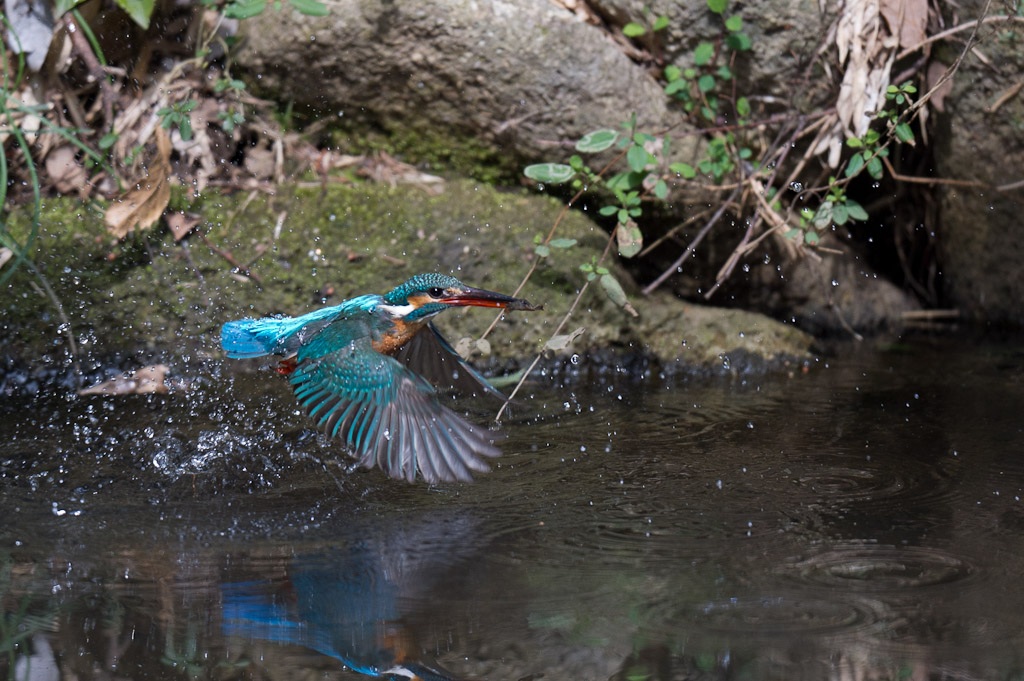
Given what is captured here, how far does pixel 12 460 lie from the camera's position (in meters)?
3.47

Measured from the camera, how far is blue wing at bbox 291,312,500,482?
2938mm

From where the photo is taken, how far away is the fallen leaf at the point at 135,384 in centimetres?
421

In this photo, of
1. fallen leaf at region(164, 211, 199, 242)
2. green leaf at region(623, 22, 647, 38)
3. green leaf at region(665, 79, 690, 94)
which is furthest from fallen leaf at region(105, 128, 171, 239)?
green leaf at region(665, 79, 690, 94)

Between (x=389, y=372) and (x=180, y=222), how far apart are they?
2.17 meters

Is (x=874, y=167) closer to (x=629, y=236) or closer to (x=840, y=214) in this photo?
(x=840, y=214)

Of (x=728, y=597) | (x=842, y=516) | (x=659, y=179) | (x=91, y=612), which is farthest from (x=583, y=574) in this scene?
(x=659, y=179)

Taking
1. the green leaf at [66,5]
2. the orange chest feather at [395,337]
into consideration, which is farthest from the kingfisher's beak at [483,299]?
the green leaf at [66,5]

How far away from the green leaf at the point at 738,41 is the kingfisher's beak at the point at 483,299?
218cm

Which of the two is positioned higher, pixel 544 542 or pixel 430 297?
pixel 430 297

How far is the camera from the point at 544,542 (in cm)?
287

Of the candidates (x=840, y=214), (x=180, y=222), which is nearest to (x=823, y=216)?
(x=840, y=214)

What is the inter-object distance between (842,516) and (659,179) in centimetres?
213

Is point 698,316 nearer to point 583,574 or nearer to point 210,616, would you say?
point 583,574

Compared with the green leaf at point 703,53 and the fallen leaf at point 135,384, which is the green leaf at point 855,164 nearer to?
the green leaf at point 703,53
